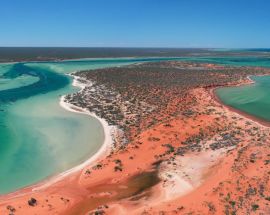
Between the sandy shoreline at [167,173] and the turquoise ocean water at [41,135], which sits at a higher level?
the sandy shoreline at [167,173]

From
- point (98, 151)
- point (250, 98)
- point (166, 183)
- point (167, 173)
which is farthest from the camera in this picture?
point (250, 98)

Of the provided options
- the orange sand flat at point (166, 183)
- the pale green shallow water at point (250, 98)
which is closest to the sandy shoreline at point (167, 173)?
the orange sand flat at point (166, 183)

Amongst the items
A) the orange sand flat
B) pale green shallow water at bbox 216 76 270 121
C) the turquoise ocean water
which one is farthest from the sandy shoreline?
pale green shallow water at bbox 216 76 270 121

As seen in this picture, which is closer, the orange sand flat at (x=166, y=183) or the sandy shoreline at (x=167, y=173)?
the orange sand flat at (x=166, y=183)

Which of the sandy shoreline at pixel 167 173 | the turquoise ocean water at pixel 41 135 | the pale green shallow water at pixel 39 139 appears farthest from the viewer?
the turquoise ocean water at pixel 41 135

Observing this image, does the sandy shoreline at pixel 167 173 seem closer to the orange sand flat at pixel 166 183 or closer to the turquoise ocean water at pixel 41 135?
the orange sand flat at pixel 166 183

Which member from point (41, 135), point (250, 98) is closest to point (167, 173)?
point (41, 135)

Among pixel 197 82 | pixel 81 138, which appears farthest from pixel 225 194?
pixel 197 82

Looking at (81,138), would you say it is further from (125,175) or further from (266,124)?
(266,124)

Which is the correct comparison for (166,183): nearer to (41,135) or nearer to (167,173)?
(167,173)

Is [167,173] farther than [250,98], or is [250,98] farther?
[250,98]

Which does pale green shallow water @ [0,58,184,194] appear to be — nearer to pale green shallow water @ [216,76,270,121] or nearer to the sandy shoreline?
the sandy shoreline

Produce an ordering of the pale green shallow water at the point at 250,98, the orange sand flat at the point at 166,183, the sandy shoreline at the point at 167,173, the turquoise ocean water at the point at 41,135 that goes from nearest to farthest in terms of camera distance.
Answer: the orange sand flat at the point at 166,183, the sandy shoreline at the point at 167,173, the turquoise ocean water at the point at 41,135, the pale green shallow water at the point at 250,98
